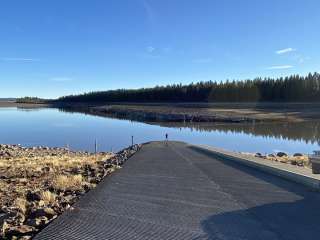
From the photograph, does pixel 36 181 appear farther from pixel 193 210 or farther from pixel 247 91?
pixel 247 91

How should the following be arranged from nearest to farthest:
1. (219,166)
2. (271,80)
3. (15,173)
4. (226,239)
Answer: (226,239) < (219,166) < (15,173) < (271,80)

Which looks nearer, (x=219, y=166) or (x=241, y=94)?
(x=219, y=166)

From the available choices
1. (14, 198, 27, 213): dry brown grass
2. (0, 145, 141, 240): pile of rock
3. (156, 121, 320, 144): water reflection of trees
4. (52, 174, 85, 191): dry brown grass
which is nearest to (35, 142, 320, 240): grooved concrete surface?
(0, 145, 141, 240): pile of rock

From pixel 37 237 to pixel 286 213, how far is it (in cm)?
414

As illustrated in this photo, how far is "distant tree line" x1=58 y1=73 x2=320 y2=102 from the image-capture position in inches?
4956

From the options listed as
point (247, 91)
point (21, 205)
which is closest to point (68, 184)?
point (21, 205)

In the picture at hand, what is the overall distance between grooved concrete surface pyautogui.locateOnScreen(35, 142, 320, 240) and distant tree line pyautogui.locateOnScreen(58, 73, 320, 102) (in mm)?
114682

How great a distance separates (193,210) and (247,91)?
133 m

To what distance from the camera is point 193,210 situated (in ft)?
28.6

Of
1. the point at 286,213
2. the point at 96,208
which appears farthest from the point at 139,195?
the point at 286,213

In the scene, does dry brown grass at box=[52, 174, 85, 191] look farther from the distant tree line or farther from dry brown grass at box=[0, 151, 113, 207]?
the distant tree line

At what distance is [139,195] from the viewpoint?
10.3m

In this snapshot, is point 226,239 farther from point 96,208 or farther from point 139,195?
point 139,195

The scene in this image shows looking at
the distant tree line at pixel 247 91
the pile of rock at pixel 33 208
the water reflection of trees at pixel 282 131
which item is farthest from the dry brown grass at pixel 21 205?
the distant tree line at pixel 247 91
